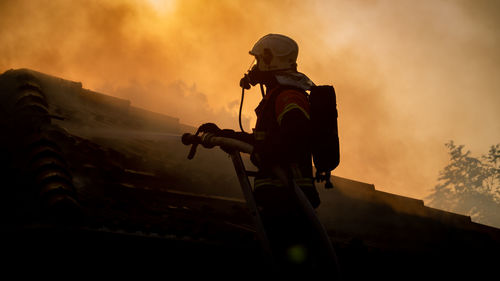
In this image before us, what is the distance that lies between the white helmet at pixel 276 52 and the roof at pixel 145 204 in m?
1.32

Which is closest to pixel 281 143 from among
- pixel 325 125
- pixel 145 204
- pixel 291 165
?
pixel 291 165

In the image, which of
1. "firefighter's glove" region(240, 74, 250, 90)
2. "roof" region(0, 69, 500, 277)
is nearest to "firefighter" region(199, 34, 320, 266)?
"firefighter's glove" region(240, 74, 250, 90)

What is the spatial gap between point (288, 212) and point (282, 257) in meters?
0.38

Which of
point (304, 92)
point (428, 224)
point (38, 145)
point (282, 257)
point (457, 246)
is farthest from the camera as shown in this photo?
point (428, 224)

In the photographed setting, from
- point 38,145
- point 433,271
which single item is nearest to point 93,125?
point 38,145

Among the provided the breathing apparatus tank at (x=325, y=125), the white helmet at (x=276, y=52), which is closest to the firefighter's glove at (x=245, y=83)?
the white helmet at (x=276, y=52)

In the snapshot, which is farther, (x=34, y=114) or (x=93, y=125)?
(x=93, y=125)

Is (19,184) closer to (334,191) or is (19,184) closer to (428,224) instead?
(334,191)

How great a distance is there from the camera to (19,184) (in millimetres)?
4031

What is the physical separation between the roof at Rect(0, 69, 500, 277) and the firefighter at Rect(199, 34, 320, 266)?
2.06ft

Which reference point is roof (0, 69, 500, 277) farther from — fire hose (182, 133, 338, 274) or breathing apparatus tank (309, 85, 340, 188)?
breathing apparatus tank (309, 85, 340, 188)

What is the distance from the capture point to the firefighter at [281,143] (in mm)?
3139

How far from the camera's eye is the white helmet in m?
3.85

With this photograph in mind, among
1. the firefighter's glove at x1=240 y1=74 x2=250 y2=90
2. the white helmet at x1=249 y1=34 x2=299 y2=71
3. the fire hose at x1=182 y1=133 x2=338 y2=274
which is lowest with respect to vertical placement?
the fire hose at x1=182 y1=133 x2=338 y2=274
